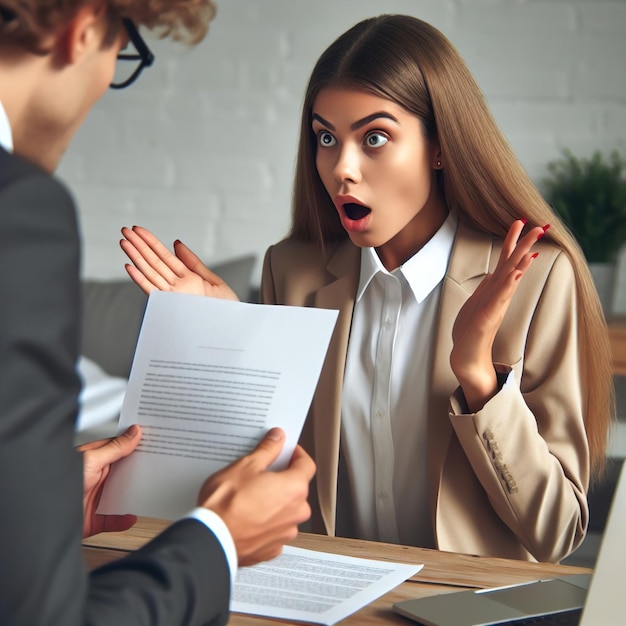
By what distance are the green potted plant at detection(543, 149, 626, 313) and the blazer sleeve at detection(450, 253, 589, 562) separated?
1499 millimetres

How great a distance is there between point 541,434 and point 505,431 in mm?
125

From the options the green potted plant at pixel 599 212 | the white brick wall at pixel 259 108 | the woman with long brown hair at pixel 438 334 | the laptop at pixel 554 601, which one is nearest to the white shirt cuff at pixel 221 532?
the laptop at pixel 554 601

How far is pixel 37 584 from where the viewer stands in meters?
0.57

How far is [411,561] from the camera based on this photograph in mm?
1077

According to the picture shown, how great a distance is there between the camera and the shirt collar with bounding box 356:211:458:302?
4.57ft

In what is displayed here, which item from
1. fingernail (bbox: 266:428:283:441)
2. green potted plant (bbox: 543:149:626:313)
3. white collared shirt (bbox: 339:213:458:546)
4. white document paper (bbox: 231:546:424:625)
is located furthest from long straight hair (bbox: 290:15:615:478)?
green potted plant (bbox: 543:149:626:313)

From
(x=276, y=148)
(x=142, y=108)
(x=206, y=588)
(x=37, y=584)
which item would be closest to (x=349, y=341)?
(x=206, y=588)

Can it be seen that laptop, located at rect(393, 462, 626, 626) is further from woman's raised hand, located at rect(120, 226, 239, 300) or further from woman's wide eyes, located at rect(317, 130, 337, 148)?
woman's wide eyes, located at rect(317, 130, 337, 148)


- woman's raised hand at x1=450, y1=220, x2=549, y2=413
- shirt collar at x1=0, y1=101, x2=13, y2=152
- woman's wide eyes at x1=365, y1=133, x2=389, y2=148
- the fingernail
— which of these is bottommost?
the fingernail

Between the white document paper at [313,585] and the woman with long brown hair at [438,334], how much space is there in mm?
247

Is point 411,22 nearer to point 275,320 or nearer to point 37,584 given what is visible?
point 275,320

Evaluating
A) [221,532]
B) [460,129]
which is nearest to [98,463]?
[221,532]

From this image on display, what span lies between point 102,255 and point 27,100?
8.89 feet

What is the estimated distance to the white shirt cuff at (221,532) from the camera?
752 millimetres
